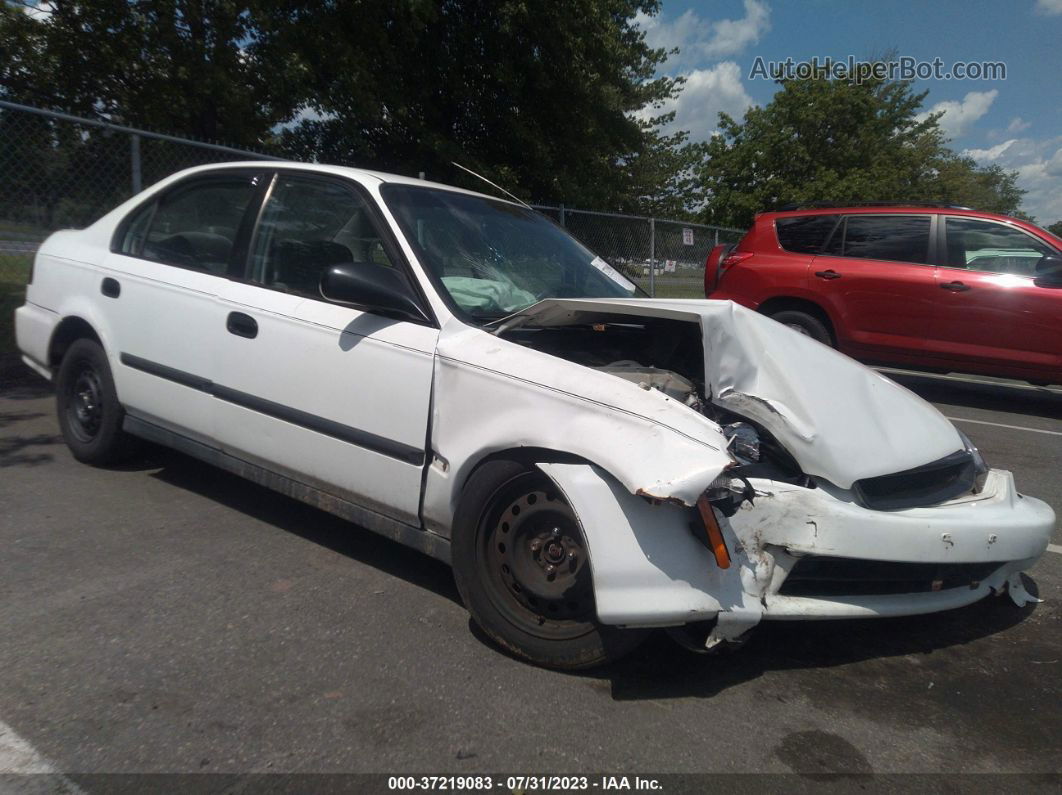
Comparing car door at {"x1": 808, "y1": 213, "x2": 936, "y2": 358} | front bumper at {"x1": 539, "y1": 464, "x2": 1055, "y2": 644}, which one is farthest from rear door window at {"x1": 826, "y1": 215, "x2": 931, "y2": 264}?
front bumper at {"x1": 539, "y1": 464, "x2": 1055, "y2": 644}

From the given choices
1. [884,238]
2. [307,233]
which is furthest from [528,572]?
[884,238]

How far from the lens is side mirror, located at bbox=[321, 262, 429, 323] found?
10.0 feet

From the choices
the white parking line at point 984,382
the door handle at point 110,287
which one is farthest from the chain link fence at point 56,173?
the white parking line at point 984,382

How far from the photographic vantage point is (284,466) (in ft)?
11.5

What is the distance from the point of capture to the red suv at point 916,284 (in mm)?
7395

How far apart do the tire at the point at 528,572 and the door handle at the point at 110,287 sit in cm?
247

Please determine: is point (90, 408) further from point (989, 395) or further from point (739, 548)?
point (989, 395)

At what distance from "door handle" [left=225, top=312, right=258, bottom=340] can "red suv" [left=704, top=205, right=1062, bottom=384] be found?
615cm

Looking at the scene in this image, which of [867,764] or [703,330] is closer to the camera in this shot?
[867,764]

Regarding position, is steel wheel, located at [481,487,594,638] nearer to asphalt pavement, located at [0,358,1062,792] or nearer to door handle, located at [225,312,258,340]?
asphalt pavement, located at [0,358,1062,792]

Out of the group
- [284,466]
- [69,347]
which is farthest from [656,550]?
[69,347]

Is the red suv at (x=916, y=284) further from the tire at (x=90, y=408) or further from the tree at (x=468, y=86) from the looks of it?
the tree at (x=468, y=86)

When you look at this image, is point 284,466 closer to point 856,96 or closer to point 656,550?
point 656,550

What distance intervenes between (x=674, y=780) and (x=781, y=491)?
89 cm
